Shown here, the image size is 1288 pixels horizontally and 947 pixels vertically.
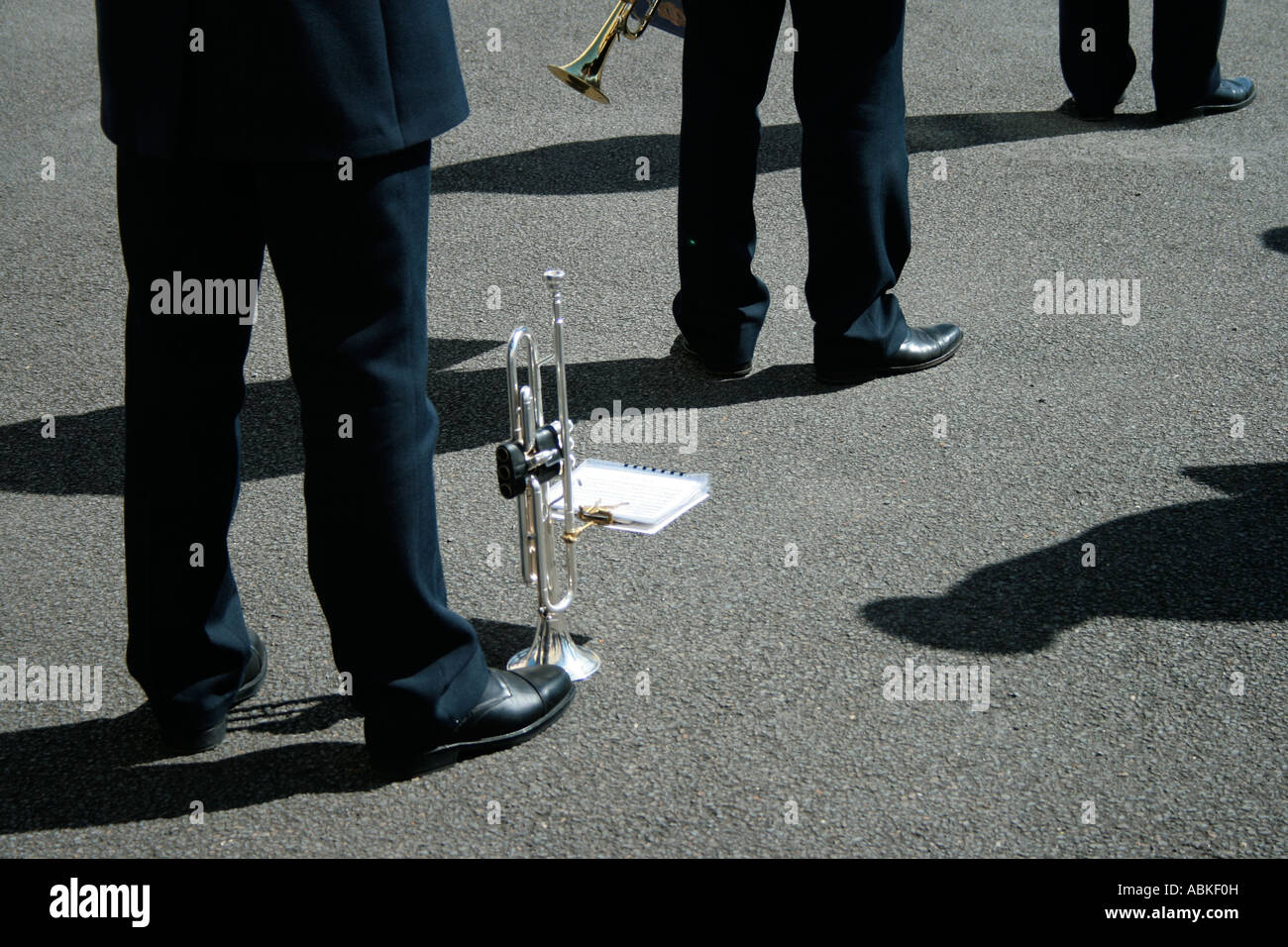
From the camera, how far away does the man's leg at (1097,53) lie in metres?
6.37

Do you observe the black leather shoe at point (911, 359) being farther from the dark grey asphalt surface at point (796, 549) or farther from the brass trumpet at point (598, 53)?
the brass trumpet at point (598, 53)

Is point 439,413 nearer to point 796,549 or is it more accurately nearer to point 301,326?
point 796,549

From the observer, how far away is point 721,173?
417cm

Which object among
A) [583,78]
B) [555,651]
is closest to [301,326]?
[555,651]

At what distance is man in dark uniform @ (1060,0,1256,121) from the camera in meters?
6.31

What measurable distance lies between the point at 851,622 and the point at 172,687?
4.76 feet

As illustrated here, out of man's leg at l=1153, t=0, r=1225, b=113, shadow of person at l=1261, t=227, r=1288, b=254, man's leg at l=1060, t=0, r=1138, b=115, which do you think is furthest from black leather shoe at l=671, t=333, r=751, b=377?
man's leg at l=1153, t=0, r=1225, b=113

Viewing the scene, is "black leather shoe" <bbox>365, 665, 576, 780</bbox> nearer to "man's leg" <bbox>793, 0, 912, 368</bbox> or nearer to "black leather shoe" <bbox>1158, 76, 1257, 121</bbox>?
"man's leg" <bbox>793, 0, 912, 368</bbox>

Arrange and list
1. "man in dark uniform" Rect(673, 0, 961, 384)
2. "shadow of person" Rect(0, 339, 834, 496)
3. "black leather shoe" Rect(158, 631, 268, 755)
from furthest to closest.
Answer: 1. "man in dark uniform" Rect(673, 0, 961, 384)
2. "shadow of person" Rect(0, 339, 834, 496)
3. "black leather shoe" Rect(158, 631, 268, 755)

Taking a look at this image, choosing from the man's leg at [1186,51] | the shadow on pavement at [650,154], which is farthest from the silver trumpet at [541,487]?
the man's leg at [1186,51]

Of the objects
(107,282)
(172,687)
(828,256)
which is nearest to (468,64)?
(107,282)

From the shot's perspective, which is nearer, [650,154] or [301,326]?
[301,326]

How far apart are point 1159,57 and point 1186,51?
119 millimetres

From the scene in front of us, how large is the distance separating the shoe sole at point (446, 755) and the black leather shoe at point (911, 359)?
1.83m
